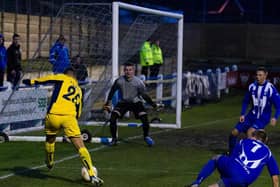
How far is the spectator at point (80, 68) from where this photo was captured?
18672 millimetres

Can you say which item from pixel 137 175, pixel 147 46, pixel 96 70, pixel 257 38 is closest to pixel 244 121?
pixel 137 175

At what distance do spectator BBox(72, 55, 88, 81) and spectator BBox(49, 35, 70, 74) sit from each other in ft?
0.95

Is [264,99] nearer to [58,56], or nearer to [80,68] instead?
[58,56]

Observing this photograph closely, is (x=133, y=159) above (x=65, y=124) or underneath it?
underneath

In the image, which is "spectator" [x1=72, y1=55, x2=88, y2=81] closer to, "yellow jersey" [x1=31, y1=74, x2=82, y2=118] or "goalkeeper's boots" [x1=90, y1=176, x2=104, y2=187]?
"yellow jersey" [x1=31, y1=74, x2=82, y2=118]

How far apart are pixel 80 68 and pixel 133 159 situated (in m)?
5.31

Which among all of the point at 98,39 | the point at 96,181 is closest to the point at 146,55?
the point at 98,39

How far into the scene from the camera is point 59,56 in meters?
18.3

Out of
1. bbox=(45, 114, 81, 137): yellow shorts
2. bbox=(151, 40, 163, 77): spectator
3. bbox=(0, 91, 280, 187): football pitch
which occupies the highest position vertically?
bbox=(151, 40, 163, 77): spectator

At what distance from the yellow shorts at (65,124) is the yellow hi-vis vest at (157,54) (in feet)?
45.7

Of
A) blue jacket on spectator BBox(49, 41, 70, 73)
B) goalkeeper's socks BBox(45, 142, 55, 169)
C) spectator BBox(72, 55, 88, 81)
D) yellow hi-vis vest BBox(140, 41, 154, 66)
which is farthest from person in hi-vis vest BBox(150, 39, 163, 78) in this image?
goalkeeper's socks BBox(45, 142, 55, 169)

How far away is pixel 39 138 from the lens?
17188mm

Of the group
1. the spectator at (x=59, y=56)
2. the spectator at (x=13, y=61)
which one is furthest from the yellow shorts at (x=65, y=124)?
the spectator at (x=13, y=61)

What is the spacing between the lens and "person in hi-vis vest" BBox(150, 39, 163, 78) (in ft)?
85.9
